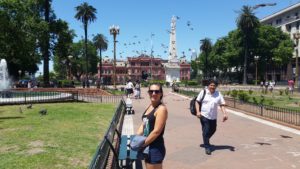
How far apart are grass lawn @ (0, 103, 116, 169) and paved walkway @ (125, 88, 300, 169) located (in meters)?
1.92

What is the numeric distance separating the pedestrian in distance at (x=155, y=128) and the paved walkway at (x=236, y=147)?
2925mm

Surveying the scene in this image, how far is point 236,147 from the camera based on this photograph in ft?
31.3

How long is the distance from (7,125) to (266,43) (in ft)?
222

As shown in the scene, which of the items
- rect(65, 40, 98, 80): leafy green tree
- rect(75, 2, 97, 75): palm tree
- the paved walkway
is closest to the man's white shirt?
the paved walkway

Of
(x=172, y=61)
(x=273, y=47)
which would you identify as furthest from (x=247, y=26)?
(x=172, y=61)

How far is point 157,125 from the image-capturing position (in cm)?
455

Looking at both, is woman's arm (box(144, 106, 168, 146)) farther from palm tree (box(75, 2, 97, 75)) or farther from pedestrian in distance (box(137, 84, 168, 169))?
palm tree (box(75, 2, 97, 75))

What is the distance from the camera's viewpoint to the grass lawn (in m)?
7.60

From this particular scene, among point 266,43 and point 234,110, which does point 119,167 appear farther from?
point 266,43

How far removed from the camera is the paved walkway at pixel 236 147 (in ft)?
25.5

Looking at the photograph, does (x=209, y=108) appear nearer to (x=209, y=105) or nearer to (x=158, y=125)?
(x=209, y=105)

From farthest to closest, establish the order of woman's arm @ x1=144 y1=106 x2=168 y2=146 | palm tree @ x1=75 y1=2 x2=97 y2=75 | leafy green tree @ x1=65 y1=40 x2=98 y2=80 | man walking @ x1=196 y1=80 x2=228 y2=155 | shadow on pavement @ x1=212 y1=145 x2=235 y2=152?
1. leafy green tree @ x1=65 y1=40 x2=98 y2=80
2. palm tree @ x1=75 y1=2 x2=97 y2=75
3. shadow on pavement @ x1=212 y1=145 x2=235 y2=152
4. man walking @ x1=196 y1=80 x2=228 y2=155
5. woman's arm @ x1=144 y1=106 x2=168 y2=146

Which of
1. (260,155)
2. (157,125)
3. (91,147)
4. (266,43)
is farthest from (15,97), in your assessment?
(266,43)

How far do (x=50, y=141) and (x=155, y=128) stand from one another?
6.08 metres
